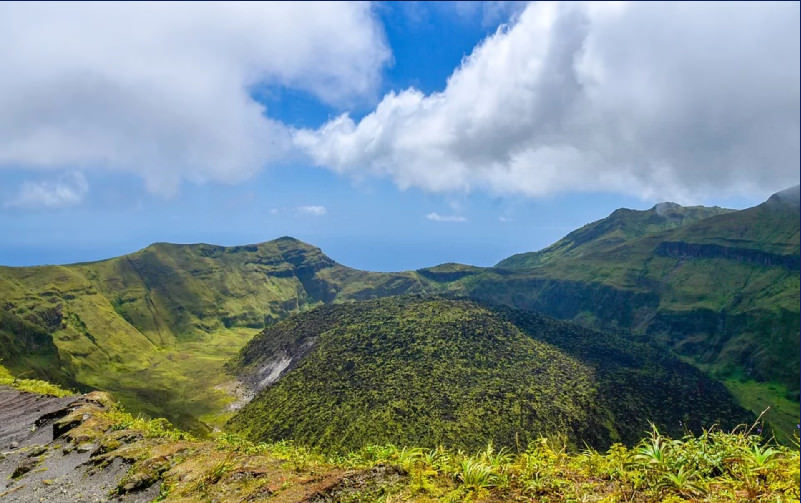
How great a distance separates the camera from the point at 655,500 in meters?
9.00

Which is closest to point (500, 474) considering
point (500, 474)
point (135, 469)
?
point (500, 474)

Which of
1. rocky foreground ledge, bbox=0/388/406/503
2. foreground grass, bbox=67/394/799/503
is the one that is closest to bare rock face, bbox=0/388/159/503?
rocky foreground ledge, bbox=0/388/406/503

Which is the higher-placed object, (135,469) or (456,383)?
(135,469)

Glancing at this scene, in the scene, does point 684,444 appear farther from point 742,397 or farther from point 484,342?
point 742,397

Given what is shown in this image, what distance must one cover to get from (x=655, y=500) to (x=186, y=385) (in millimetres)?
174725

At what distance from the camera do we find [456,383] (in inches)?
3755

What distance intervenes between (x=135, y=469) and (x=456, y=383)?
84235mm

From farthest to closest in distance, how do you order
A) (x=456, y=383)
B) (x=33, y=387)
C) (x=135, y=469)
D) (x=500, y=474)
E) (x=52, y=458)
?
(x=456, y=383), (x=33, y=387), (x=52, y=458), (x=135, y=469), (x=500, y=474)

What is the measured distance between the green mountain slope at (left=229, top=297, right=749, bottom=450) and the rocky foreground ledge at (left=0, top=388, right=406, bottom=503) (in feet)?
182

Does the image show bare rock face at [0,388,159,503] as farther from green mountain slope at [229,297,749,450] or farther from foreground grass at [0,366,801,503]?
green mountain slope at [229,297,749,450]

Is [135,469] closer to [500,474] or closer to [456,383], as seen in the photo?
[500,474]

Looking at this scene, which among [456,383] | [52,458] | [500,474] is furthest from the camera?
[456,383]

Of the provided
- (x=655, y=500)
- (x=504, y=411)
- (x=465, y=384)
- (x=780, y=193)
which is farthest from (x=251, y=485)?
(x=465, y=384)

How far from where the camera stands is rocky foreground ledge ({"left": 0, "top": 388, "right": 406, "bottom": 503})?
13013mm
